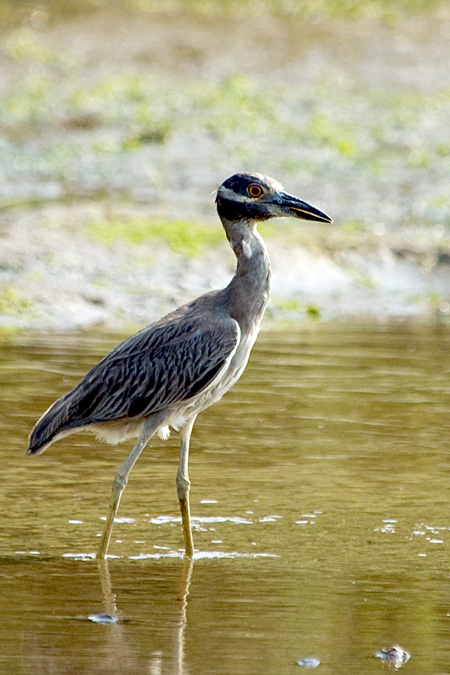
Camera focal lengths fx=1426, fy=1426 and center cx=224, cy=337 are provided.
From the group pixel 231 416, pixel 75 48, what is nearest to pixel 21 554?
pixel 231 416

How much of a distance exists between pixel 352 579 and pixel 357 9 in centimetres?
2426

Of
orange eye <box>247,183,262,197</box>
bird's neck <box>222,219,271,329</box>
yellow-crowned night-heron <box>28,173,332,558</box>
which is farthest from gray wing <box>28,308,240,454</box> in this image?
orange eye <box>247,183,262,197</box>

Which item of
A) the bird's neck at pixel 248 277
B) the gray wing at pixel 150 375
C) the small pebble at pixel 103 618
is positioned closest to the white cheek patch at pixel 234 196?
the bird's neck at pixel 248 277

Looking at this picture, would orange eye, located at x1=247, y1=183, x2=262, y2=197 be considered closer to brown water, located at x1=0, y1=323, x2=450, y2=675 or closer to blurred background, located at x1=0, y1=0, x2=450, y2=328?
brown water, located at x1=0, y1=323, x2=450, y2=675

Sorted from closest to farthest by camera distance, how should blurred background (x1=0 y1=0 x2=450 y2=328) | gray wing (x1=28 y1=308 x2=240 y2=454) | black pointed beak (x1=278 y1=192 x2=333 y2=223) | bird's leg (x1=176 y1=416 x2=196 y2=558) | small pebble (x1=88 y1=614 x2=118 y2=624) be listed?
small pebble (x1=88 y1=614 x2=118 y2=624), bird's leg (x1=176 y1=416 x2=196 y2=558), gray wing (x1=28 y1=308 x2=240 y2=454), black pointed beak (x1=278 y1=192 x2=333 y2=223), blurred background (x1=0 y1=0 x2=450 y2=328)

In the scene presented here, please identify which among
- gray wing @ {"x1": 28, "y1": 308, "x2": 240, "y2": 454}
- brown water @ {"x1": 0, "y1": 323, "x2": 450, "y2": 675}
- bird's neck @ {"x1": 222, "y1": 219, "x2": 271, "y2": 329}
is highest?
bird's neck @ {"x1": 222, "y1": 219, "x2": 271, "y2": 329}

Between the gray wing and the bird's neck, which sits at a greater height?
the bird's neck

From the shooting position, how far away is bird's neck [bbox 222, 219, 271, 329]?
6645 millimetres

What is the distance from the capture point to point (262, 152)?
1916cm

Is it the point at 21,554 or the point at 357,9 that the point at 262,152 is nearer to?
the point at 357,9

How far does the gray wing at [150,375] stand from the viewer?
21.2ft

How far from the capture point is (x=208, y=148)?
1936cm

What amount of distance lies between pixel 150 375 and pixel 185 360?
0.20 m

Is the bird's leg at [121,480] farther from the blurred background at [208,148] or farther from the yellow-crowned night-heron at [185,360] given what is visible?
the blurred background at [208,148]
